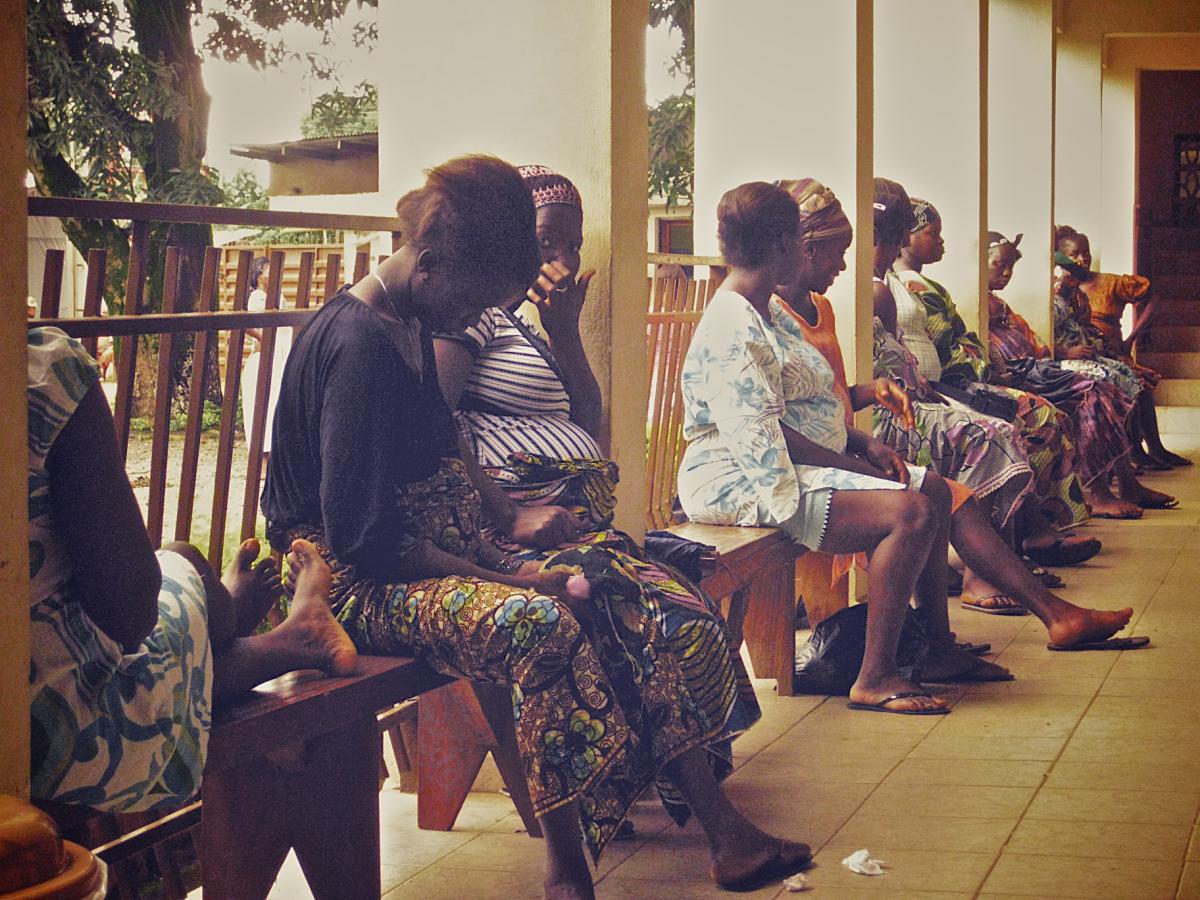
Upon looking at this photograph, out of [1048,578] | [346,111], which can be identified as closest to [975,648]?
[1048,578]

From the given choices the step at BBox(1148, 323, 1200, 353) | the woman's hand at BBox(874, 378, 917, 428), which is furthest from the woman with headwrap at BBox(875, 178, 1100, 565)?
the step at BBox(1148, 323, 1200, 353)

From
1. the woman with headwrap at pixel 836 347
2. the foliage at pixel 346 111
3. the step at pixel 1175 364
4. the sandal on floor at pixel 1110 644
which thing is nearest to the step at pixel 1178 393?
the step at pixel 1175 364

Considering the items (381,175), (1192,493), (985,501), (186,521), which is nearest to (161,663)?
(186,521)

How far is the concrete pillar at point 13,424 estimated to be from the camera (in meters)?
2.08

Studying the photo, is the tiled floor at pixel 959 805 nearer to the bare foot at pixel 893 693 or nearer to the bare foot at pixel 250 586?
the bare foot at pixel 893 693

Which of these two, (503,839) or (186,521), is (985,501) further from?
(186,521)

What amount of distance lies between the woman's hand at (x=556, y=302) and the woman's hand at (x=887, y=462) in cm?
159

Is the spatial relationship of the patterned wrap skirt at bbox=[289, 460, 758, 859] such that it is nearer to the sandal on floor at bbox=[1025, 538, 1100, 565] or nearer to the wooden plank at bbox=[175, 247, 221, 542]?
the wooden plank at bbox=[175, 247, 221, 542]

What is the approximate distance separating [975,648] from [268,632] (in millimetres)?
3146

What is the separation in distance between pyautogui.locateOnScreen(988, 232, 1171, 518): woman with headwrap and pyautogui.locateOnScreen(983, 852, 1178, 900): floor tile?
541 cm

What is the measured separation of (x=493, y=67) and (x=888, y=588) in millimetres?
1832

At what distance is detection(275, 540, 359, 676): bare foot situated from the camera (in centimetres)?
304

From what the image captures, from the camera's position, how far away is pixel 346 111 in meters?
18.1

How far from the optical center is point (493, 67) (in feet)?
14.6
